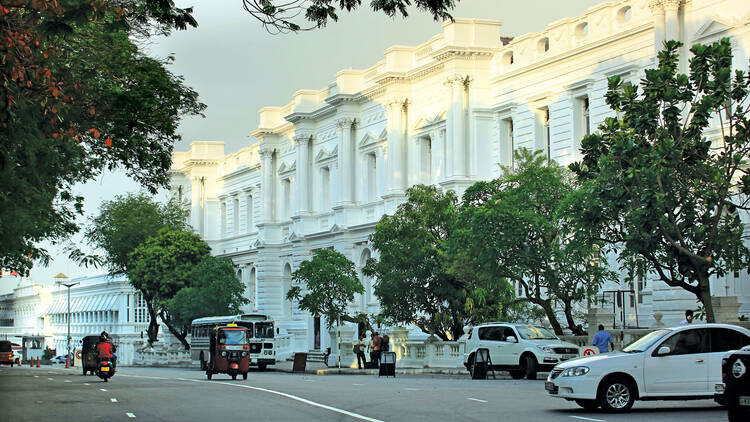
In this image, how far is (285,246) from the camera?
68.9m

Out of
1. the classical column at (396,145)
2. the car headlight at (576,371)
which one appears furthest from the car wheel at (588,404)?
the classical column at (396,145)

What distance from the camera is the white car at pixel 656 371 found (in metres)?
19.1

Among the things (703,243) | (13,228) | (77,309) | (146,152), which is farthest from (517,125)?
(77,309)

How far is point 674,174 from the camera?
1099 inches

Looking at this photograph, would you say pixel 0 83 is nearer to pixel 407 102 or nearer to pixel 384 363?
pixel 384 363

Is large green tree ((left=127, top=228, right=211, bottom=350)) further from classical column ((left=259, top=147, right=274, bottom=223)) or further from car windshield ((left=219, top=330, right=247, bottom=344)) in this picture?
car windshield ((left=219, top=330, right=247, bottom=344))

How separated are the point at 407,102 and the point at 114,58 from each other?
31.9m

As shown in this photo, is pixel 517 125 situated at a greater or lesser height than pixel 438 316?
greater

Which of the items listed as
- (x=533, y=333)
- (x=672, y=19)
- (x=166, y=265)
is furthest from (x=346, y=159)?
(x=533, y=333)

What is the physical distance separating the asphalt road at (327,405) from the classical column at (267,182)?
39.9 meters

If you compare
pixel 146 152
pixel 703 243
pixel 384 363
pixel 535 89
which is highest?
pixel 535 89

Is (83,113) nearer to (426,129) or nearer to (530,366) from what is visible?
(530,366)

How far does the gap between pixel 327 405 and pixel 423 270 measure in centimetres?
2019

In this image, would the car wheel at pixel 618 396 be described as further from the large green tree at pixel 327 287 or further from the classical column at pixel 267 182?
the classical column at pixel 267 182
